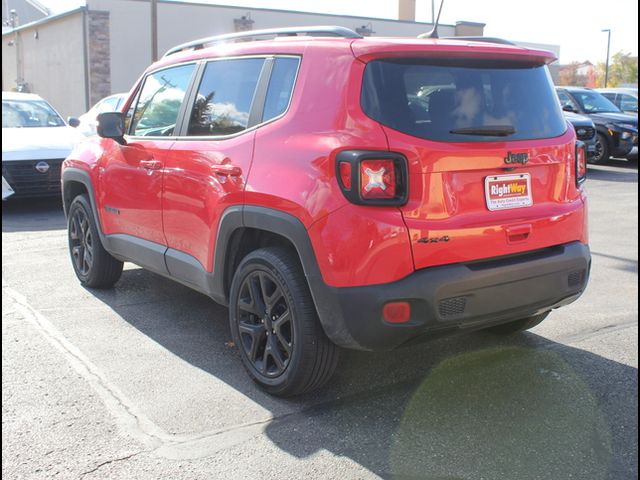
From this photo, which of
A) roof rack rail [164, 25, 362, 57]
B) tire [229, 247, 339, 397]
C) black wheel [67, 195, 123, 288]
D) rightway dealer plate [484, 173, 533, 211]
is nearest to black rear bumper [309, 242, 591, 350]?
tire [229, 247, 339, 397]

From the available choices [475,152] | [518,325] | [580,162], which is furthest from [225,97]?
[518,325]

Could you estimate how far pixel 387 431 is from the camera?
136 inches

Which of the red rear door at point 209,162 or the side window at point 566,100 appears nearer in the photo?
the red rear door at point 209,162

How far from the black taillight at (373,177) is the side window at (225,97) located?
94 cm

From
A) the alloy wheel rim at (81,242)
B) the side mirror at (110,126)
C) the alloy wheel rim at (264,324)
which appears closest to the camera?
the alloy wheel rim at (264,324)

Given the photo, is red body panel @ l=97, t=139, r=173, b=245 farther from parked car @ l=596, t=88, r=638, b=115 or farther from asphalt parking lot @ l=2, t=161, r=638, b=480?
parked car @ l=596, t=88, r=638, b=115

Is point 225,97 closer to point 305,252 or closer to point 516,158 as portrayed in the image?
point 305,252

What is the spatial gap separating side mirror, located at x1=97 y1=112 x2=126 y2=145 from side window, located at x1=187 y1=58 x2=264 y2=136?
33.2 inches

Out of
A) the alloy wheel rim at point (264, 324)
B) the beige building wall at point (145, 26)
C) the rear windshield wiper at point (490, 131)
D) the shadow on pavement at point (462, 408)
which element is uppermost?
the beige building wall at point (145, 26)

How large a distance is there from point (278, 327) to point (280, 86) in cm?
126

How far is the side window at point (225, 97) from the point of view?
4.12 m

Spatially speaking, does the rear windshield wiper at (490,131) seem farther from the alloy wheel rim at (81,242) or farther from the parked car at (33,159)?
the parked car at (33,159)

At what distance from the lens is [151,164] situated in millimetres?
4797

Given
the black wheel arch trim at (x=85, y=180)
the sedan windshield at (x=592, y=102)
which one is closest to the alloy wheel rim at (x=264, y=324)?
the black wheel arch trim at (x=85, y=180)
